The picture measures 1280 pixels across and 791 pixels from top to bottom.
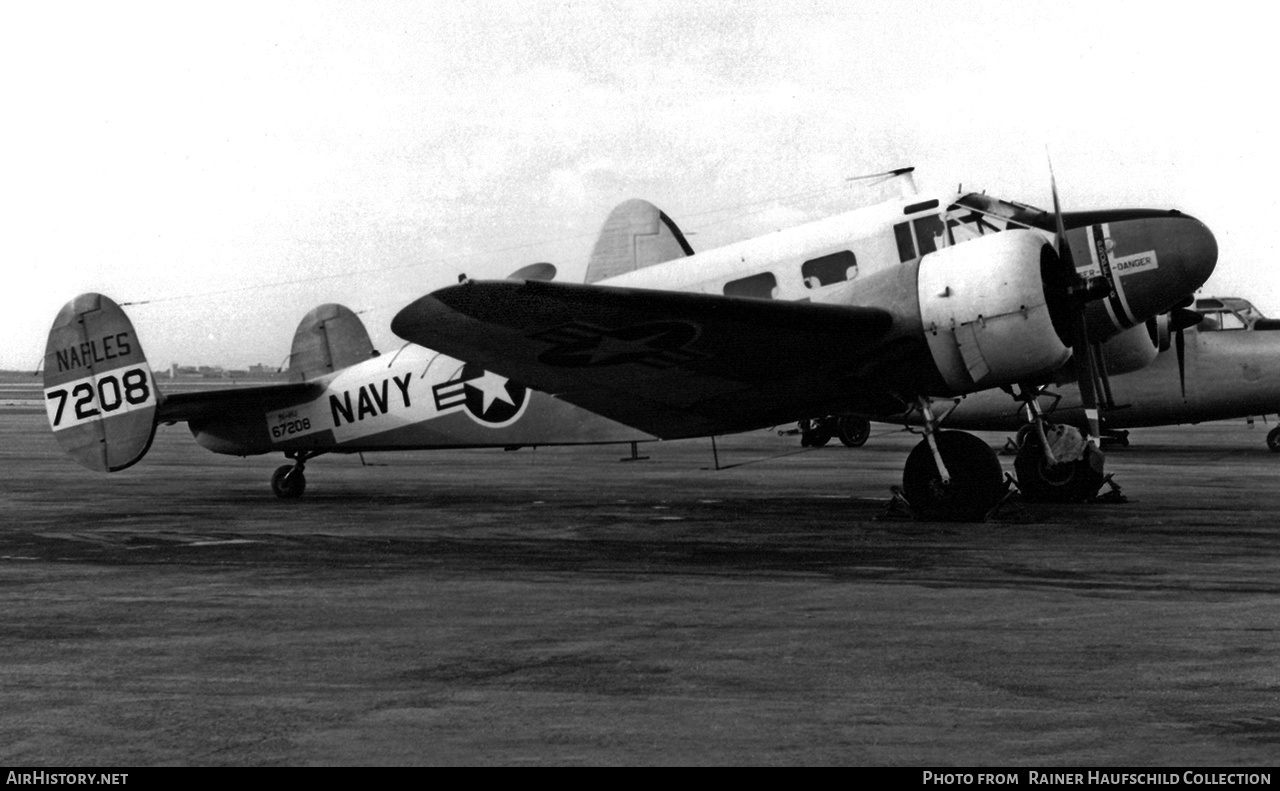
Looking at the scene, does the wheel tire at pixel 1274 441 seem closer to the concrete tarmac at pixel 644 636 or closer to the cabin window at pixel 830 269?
the concrete tarmac at pixel 644 636

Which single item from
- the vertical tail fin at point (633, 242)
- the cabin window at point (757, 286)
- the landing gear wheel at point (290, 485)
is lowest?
the landing gear wheel at point (290, 485)

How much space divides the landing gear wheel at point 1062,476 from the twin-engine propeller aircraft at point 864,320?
4.60 feet

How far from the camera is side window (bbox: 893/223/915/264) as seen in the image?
13.2 m

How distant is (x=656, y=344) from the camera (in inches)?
468

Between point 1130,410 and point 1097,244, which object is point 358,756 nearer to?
point 1097,244

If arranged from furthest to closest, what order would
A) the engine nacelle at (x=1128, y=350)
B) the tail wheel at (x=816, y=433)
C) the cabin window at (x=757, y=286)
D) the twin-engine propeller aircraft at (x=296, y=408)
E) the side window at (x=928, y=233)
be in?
the tail wheel at (x=816, y=433), the twin-engine propeller aircraft at (x=296, y=408), the engine nacelle at (x=1128, y=350), the cabin window at (x=757, y=286), the side window at (x=928, y=233)

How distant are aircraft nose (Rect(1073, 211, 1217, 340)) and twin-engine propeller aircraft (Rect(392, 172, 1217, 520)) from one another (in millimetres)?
15

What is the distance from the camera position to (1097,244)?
12.8 metres

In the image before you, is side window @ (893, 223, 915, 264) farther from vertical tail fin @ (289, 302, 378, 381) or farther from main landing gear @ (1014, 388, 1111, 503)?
vertical tail fin @ (289, 302, 378, 381)

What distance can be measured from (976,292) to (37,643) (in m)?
8.23

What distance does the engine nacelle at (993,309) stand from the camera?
38.4 feet


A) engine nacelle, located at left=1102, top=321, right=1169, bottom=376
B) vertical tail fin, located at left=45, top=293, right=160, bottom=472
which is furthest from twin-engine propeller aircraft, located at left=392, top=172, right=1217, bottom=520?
vertical tail fin, located at left=45, top=293, right=160, bottom=472

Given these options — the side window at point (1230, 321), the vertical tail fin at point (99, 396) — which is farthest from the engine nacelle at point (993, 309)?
the side window at point (1230, 321)

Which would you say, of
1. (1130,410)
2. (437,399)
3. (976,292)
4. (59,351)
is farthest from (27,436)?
(976,292)
